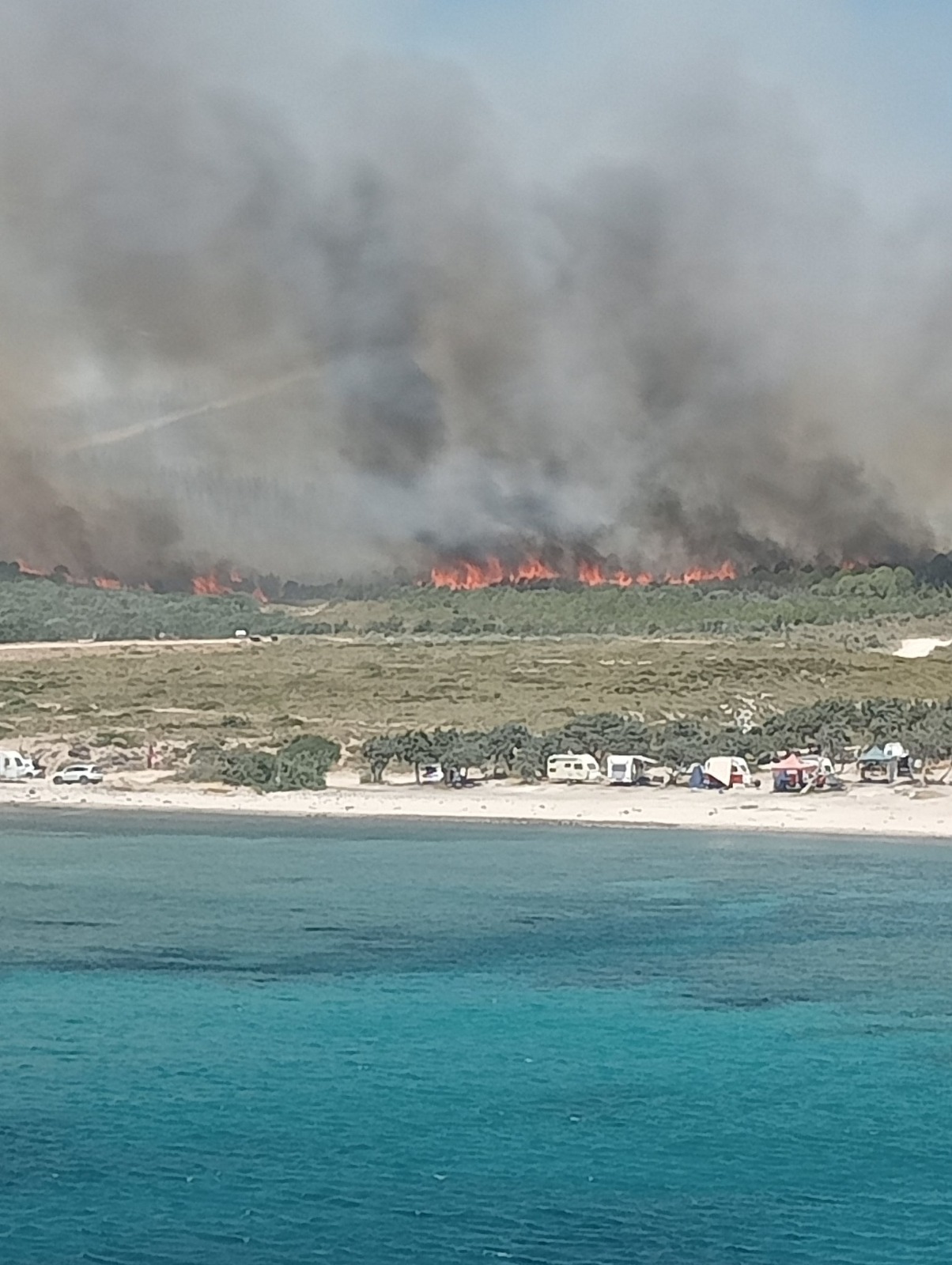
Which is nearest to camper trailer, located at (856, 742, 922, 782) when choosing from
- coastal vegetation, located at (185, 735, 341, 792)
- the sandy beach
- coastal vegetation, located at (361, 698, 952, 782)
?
coastal vegetation, located at (361, 698, 952, 782)

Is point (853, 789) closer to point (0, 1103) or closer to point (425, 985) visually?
point (425, 985)

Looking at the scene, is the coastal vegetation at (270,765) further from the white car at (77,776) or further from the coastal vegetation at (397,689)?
the white car at (77,776)

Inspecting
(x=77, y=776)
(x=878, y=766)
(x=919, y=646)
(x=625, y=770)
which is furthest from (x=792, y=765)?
(x=919, y=646)

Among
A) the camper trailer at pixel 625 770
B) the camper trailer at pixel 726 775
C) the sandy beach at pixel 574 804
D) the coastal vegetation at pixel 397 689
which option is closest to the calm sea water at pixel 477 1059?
the sandy beach at pixel 574 804

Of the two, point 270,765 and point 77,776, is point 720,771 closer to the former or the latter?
point 270,765

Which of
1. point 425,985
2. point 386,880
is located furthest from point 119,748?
point 425,985

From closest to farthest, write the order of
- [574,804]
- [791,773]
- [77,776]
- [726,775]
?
[574,804] → [791,773] → [726,775] → [77,776]
